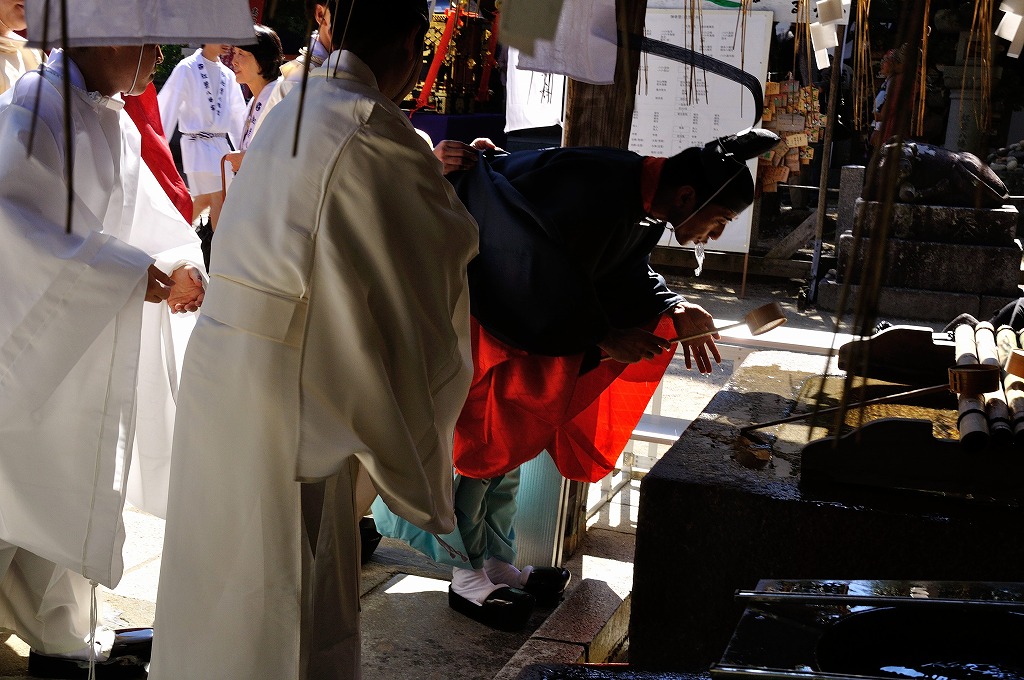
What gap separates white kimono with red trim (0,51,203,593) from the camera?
2.36m

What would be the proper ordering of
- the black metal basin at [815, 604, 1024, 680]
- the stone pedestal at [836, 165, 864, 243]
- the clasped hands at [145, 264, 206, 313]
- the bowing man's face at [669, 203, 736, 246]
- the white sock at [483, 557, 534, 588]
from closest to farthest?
1. the black metal basin at [815, 604, 1024, 680]
2. the clasped hands at [145, 264, 206, 313]
3. the bowing man's face at [669, 203, 736, 246]
4. the white sock at [483, 557, 534, 588]
5. the stone pedestal at [836, 165, 864, 243]

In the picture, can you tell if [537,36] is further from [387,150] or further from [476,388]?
[476,388]

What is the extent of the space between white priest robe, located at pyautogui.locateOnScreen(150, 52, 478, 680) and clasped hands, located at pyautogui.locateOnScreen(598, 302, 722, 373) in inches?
44.7

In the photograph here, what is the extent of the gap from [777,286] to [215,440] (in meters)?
8.60

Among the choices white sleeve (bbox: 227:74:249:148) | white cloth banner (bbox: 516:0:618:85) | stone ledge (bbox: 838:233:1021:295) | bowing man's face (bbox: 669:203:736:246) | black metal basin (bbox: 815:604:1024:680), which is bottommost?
stone ledge (bbox: 838:233:1021:295)

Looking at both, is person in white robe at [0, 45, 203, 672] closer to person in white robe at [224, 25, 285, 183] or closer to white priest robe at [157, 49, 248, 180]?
person in white robe at [224, 25, 285, 183]

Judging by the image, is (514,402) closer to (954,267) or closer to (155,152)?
(155,152)

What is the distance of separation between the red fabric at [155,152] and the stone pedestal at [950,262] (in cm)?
612

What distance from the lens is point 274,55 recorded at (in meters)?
5.72

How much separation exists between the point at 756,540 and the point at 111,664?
6.41ft

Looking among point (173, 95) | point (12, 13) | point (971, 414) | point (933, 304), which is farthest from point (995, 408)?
point (173, 95)

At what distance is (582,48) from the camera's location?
110 inches

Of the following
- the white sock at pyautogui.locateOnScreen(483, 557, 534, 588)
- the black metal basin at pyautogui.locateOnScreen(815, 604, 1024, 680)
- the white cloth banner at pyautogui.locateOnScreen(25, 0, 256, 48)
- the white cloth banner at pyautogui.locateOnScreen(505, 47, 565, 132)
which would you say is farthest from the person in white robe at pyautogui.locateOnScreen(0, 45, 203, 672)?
the white cloth banner at pyautogui.locateOnScreen(505, 47, 565, 132)

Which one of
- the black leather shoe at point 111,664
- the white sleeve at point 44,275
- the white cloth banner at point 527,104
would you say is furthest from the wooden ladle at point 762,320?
the white cloth banner at point 527,104
